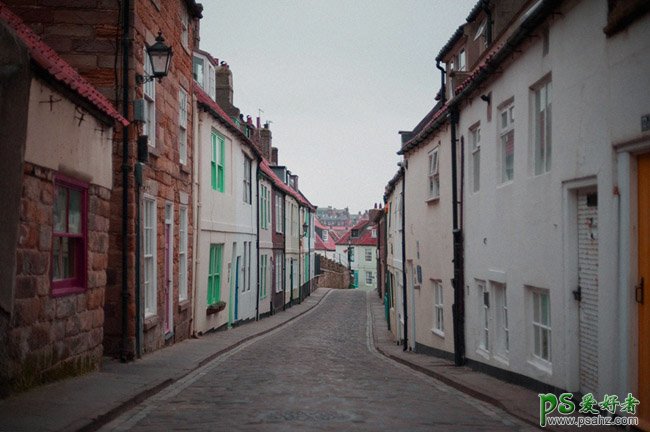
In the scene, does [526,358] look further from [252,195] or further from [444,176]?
[252,195]

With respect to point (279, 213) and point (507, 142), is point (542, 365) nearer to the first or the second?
point (507, 142)

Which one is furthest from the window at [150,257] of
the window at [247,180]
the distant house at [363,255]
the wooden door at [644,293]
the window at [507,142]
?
the distant house at [363,255]

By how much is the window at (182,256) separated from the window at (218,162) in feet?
11.6

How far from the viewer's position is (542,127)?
11.1 metres

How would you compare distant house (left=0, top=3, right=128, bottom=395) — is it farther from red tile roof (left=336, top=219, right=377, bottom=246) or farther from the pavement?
red tile roof (left=336, top=219, right=377, bottom=246)

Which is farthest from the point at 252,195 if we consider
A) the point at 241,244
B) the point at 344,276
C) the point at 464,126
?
the point at 344,276

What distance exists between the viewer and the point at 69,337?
416 inches

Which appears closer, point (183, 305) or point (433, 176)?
point (183, 305)

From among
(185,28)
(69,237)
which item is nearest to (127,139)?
(69,237)

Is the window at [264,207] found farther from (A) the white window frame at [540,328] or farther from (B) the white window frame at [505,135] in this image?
(A) the white window frame at [540,328]

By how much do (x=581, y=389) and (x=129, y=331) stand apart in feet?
26.0

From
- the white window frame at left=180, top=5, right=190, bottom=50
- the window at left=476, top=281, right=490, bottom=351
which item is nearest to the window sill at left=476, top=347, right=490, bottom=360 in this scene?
the window at left=476, top=281, right=490, bottom=351

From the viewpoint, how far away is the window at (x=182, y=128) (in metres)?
18.3

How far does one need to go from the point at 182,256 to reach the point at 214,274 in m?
4.44
